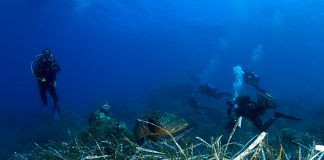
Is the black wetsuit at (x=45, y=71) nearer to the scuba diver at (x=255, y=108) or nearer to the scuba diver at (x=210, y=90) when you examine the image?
the scuba diver at (x=255, y=108)

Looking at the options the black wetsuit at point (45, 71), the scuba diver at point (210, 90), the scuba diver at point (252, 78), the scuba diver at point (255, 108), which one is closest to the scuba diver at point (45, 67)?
the black wetsuit at point (45, 71)

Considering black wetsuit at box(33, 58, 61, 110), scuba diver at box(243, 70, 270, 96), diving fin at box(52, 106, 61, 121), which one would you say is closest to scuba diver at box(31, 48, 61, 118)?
black wetsuit at box(33, 58, 61, 110)

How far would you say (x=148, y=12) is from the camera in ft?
171

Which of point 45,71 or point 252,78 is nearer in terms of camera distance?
point 45,71

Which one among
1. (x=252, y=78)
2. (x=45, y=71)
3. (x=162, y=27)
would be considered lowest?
(x=45, y=71)

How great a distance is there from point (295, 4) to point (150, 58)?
10980cm

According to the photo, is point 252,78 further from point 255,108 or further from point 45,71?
point 45,71

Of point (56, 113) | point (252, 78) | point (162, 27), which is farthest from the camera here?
point (162, 27)

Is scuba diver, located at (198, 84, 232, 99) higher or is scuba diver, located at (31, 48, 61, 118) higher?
scuba diver, located at (198, 84, 232, 99)

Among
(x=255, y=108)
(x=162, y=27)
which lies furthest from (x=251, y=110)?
(x=162, y=27)

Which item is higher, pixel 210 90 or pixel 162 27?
pixel 162 27

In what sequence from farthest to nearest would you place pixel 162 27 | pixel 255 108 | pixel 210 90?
1. pixel 162 27
2. pixel 210 90
3. pixel 255 108

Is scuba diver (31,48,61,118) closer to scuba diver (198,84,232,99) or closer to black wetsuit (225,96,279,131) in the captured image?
black wetsuit (225,96,279,131)

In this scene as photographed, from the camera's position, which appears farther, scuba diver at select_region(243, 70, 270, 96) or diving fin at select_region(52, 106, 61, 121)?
scuba diver at select_region(243, 70, 270, 96)
